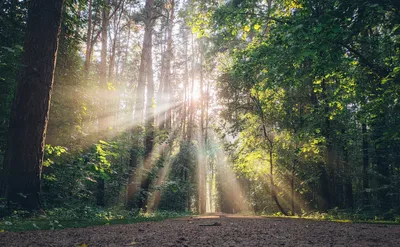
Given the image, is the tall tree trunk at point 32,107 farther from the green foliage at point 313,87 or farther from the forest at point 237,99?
the green foliage at point 313,87

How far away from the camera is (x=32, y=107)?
556 centimetres

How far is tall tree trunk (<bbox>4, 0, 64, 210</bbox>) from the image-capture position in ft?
17.3

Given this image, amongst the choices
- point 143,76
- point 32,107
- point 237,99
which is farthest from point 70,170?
point 237,99

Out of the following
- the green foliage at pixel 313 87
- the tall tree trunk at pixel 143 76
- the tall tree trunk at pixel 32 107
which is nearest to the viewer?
the tall tree trunk at pixel 32 107

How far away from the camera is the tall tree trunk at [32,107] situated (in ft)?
17.3

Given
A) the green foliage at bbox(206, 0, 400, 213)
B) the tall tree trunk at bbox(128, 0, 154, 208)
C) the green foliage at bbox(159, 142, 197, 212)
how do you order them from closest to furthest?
the green foliage at bbox(206, 0, 400, 213) < the tall tree trunk at bbox(128, 0, 154, 208) < the green foliage at bbox(159, 142, 197, 212)

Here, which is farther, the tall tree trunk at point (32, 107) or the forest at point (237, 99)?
the forest at point (237, 99)

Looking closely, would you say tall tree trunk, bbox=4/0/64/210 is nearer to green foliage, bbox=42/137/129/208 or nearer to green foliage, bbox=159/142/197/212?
green foliage, bbox=42/137/129/208

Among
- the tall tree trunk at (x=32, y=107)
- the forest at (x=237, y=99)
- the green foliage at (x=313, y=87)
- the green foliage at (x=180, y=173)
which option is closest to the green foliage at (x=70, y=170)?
the forest at (x=237, y=99)

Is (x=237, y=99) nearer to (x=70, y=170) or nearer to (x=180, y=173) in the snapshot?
(x=70, y=170)

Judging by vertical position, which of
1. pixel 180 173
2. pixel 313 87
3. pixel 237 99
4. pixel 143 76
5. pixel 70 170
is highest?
pixel 143 76

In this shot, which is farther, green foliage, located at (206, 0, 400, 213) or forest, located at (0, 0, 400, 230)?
green foliage, located at (206, 0, 400, 213)

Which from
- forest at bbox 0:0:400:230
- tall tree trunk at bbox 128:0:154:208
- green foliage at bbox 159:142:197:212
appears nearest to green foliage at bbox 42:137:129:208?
forest at bbox 0:0:400:230

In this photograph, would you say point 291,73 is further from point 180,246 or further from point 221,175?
point 221,175
